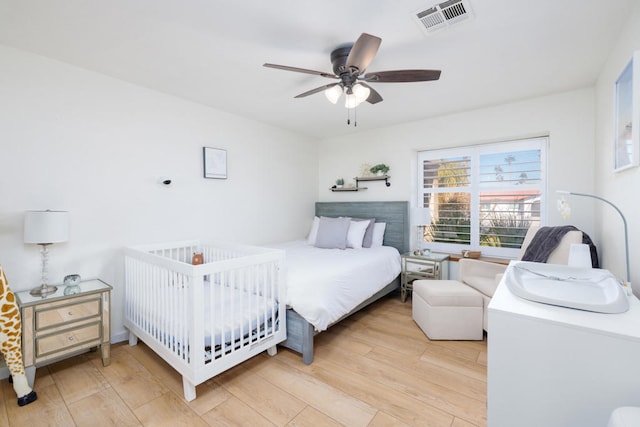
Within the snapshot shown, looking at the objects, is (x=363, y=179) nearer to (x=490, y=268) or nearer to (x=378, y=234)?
(x=378, y=234)

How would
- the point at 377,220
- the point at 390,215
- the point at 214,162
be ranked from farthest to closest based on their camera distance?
the point at 377,220
the point at 390,215
the point at 214,162

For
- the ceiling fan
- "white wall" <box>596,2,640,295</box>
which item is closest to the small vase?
the ceiling fan

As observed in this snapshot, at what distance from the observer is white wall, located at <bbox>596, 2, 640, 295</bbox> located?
165 cm

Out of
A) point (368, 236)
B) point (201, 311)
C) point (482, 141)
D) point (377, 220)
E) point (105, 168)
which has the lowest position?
point (201, 311)

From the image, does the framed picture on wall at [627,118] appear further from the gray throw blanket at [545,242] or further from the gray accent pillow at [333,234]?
the gray accent pillow at [333,234]

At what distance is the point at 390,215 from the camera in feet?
13.0

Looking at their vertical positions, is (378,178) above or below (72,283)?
above

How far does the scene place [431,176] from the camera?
3.94 m

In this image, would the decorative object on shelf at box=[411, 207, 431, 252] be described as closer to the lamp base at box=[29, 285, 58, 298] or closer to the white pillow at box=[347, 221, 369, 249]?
the white pillow at box=[347, 221, 369, 249]

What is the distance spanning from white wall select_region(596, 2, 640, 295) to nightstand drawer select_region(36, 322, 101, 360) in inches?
140

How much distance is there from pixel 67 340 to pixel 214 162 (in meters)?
2.05

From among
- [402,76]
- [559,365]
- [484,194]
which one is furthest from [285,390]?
[484,194]

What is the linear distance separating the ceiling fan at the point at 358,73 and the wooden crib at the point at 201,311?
1.35 metres

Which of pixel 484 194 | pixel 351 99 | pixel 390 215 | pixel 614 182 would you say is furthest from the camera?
pixel 390 215
